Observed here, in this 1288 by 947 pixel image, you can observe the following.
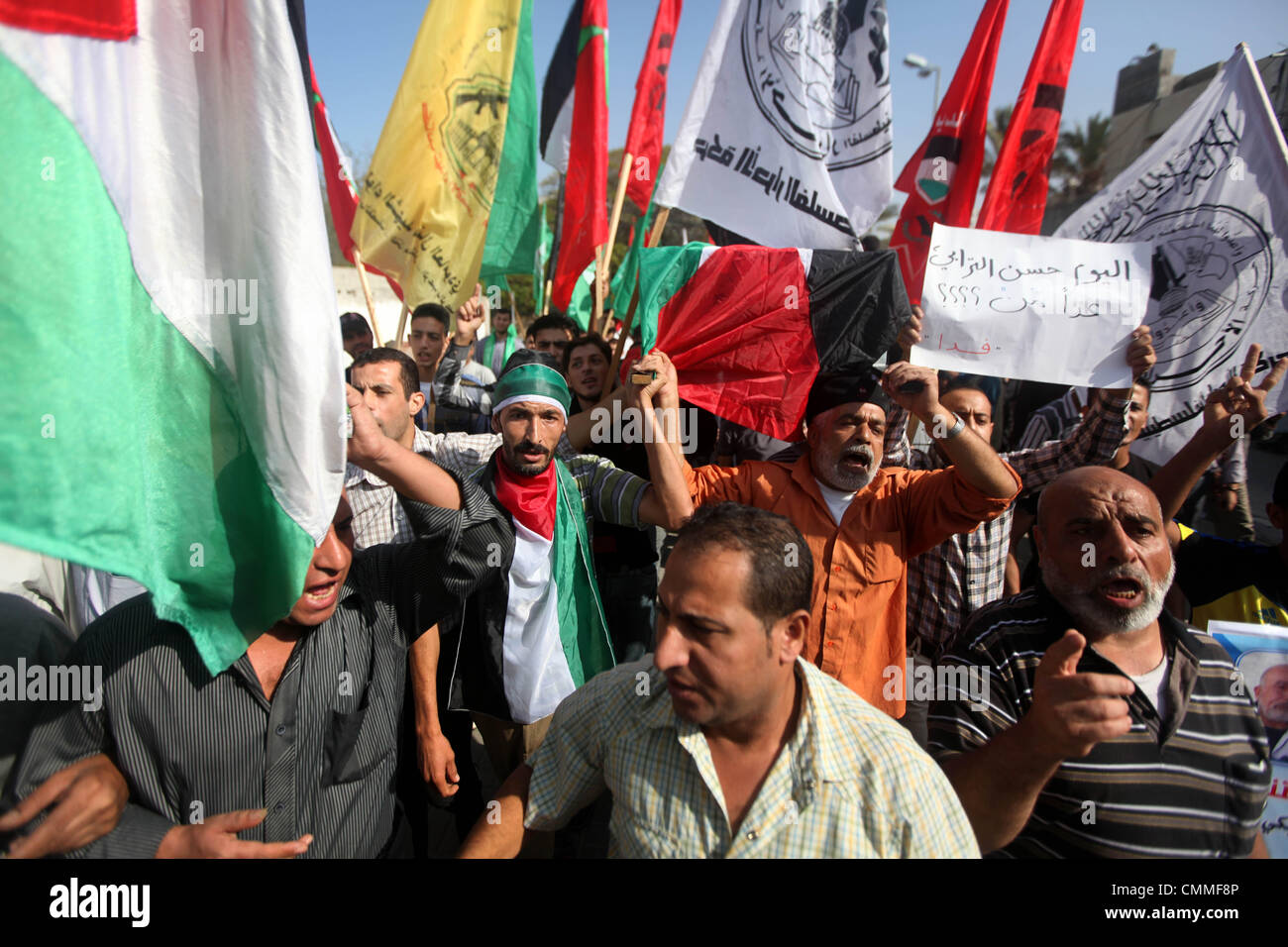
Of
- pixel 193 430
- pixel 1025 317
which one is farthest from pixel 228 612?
pixel 1025 317

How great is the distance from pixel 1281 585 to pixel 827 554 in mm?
1479

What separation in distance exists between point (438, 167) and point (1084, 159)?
22.2 meters

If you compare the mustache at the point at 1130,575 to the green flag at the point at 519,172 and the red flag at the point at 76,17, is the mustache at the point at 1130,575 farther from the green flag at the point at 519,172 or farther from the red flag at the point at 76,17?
→ the green flag at the point at 519,172

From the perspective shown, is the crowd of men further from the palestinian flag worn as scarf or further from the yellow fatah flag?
the yellow fatah flag

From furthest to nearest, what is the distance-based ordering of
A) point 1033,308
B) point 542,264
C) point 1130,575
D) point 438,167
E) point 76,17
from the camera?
point 542,264 < point 438,167 < point 1033,308 < point 1130,575 < point 76,17

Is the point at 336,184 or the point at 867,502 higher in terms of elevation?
the point at 336,184

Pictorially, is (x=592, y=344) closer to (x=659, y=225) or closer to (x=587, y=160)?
(x=659, y=225)

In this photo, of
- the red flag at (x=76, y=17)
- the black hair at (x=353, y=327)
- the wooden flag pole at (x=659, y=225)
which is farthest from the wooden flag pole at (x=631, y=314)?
the black hair at (x=353, y=327)

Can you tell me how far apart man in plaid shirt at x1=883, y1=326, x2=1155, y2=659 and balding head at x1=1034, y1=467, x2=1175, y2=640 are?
988 millimetres

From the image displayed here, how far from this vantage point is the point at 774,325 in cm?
325

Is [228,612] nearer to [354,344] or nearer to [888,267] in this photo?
[888,267]

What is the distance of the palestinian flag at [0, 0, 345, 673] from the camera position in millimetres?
1322

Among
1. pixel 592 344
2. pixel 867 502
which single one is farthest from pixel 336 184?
pixel 867 502

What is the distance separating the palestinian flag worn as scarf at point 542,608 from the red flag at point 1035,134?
3.37 metres
